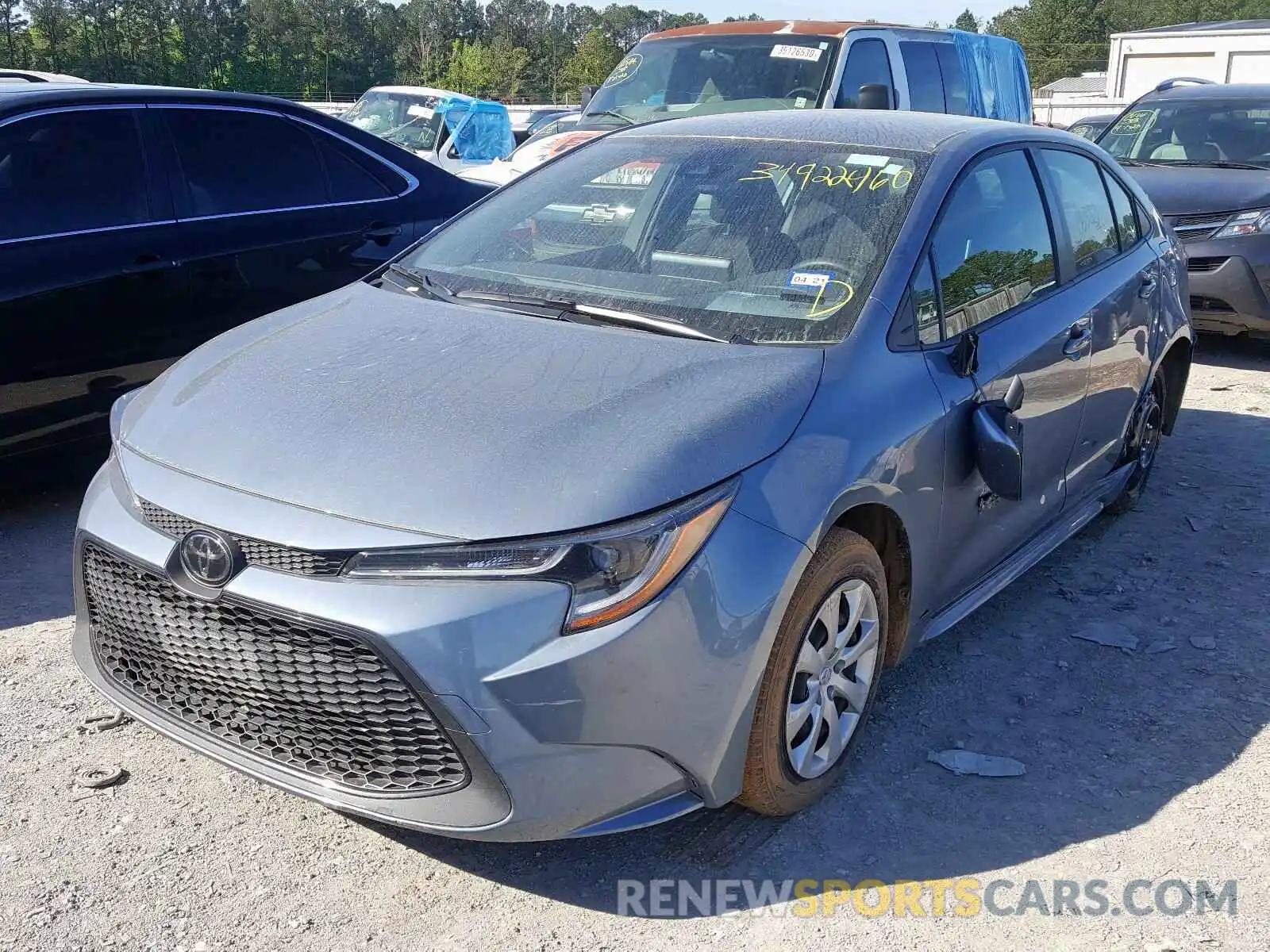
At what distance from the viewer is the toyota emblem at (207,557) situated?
8.27ft

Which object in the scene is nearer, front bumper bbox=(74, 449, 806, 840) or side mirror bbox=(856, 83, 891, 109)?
front bumper bbox=(74, 449, 806, 840)

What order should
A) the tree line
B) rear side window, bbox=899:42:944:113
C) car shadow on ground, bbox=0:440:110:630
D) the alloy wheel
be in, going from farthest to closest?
the tree line → rear side window, bbox=899:42:944:113 → car shadow on ground, bbox=0:440:110:630 → the alloy wheel

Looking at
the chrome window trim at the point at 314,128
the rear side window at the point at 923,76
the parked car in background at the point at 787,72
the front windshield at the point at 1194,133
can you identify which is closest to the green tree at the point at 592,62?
the parked car in background at the point at 787,72

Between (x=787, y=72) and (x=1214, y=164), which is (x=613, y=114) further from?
(x=1214, y=164)

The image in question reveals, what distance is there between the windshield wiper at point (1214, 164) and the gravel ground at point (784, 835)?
563 centimetres

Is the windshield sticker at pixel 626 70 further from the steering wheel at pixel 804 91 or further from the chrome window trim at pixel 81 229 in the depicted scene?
the chrome window trim at pixel 81 229

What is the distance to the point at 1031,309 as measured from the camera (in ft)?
12.7

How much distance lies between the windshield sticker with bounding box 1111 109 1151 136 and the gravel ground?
266 inches

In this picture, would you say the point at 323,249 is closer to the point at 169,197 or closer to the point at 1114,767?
the point at 169,197

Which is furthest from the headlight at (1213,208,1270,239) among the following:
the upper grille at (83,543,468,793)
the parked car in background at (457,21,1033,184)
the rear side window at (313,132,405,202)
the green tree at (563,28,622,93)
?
the green tree at (563,28,622,93)

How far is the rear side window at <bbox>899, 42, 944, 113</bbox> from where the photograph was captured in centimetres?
905

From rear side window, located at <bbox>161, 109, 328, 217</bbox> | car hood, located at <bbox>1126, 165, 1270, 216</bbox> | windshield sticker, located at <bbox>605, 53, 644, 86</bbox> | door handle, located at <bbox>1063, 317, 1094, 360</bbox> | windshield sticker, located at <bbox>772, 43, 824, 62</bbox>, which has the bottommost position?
car hood, located at <bbox>1126, 165, 1270, 216</bbox>

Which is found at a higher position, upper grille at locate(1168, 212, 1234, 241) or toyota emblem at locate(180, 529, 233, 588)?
toyota emblem at locate(180, 529, 233, 588)

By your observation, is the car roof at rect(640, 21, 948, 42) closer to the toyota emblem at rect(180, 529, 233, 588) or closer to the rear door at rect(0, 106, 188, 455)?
the rear door at rect(0, 106, 188, 455)
